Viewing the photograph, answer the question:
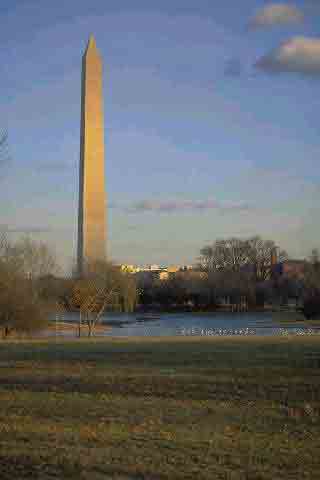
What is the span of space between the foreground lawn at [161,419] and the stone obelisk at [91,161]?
3309cm

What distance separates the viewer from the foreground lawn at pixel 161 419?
5.75 metres

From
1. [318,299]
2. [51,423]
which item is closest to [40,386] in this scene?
[51,423]

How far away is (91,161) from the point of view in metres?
46.7

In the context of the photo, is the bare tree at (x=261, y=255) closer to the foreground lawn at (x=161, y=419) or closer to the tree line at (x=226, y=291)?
the tree line at (x=226, y=291)

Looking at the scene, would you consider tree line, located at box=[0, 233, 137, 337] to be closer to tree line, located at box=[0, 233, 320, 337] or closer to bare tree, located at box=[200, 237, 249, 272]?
tree line, located at box=[0, 233, 320, 337]

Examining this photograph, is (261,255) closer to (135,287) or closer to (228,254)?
(228,254)

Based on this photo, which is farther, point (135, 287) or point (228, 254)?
point (228, 254)

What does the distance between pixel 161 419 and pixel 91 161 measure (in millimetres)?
39936

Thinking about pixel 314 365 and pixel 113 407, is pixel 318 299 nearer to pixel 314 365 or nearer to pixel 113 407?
pixel 314 365

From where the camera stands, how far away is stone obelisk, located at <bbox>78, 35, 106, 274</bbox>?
1812 inches

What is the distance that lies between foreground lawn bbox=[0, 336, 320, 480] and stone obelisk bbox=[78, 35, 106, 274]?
33.1 m

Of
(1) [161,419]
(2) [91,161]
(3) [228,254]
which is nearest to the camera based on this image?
(1) [161,419]

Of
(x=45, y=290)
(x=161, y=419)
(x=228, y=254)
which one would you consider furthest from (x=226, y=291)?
(x=161, y=419)

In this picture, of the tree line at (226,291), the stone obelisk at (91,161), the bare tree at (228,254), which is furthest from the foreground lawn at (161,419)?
the bare tree at (228,254)
